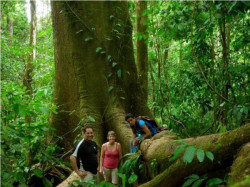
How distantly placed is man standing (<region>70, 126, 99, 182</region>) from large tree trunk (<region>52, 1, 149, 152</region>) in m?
1.71

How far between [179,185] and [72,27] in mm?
4933

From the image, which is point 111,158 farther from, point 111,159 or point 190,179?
point 190,179

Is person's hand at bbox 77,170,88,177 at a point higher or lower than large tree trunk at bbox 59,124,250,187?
lower

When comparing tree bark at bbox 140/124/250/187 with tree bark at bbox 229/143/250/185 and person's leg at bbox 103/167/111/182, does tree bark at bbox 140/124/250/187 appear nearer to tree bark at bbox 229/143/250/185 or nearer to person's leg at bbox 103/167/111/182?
Result: tree bark at bbox 229/143/250/185

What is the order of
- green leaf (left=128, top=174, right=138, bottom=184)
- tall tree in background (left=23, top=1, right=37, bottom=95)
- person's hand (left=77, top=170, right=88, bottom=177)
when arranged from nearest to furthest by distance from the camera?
green leaf (left=128, top=174, right=138, bottom=184) → person's hand (left=77, top=170, right=88, bottom=177) → tall tree in background (left=23, top=1, right=37, bottom=95)

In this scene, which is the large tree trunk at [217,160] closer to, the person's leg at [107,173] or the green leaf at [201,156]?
the green leaf at [201,156]

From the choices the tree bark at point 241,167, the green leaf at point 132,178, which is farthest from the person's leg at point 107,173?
the tree bark at point 241,167

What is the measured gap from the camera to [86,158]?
4891 millimetres

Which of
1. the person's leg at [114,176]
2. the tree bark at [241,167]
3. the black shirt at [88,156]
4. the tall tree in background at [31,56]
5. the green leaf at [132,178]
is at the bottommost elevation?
the person's leg at [114,176]

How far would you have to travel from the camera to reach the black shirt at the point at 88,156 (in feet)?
15.9

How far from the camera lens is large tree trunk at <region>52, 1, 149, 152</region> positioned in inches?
273

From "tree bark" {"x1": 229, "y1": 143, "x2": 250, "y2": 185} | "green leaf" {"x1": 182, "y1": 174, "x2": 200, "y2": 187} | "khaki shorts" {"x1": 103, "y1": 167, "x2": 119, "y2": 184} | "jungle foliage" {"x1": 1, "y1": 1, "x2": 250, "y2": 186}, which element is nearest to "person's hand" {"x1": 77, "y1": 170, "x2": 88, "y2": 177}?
"jungle foliage" {"x1": 1, "y1": 1, "x2": 250, "y2": 186}

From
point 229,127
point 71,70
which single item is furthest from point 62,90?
point 229,127

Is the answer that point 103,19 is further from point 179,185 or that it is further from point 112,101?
point 179,185
